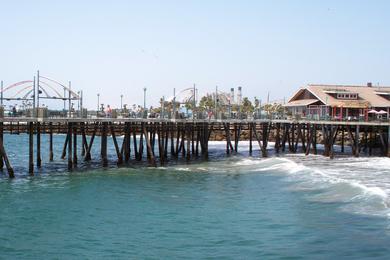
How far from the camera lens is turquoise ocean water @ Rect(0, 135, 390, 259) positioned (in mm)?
15664

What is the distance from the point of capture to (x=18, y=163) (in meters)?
41.0

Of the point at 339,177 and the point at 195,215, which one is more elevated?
the point at 339,177

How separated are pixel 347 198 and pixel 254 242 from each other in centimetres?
829

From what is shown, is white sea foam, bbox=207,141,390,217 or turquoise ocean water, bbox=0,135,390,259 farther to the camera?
white sea foam, bbox=207,141,390,217

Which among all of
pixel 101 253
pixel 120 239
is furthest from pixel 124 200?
pixel 101 253

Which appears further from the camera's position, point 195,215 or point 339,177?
point 339,177

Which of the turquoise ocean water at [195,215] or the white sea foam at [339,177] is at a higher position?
the white sea foam at [339,177]

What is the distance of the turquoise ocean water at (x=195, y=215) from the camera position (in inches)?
617

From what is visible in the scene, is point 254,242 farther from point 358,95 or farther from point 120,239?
point 358,95

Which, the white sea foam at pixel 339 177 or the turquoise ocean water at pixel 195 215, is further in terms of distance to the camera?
the white sea foam at pixel 339 177

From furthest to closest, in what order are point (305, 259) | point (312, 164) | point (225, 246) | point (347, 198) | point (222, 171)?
point (312, 164) → point (222, 171) → point (347, 198) → point (225, 246) → point (305, 259)

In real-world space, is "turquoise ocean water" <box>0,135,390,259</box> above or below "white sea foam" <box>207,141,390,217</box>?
below

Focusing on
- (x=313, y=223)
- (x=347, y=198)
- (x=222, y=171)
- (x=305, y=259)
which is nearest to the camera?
(x=305, y=259)

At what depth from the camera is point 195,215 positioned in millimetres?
20203
